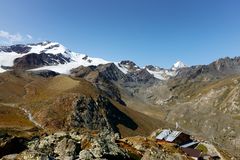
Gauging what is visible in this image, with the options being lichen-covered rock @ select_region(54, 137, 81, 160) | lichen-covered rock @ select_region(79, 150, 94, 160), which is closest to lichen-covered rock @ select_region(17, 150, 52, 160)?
lichen-covered rock @ select_region(79, 150, 94, 160)

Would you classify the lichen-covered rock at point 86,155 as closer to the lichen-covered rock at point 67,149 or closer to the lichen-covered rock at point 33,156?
the lichen-covered rock at point 67,149

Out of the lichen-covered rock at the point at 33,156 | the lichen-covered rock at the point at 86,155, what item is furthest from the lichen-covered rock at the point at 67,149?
the lichen-covered rock at the point at 33,156

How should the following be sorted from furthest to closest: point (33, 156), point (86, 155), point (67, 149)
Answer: point (67, 149) < point (86, 155) < point (33, 156)

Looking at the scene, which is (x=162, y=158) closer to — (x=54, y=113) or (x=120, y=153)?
(x=120, y=153)

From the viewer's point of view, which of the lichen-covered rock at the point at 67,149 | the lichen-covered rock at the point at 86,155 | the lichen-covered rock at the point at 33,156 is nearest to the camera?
the lichen-covered rock at the point at 33,156

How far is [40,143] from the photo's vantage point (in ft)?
146

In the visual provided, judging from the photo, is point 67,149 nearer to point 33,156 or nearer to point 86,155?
point 86,155

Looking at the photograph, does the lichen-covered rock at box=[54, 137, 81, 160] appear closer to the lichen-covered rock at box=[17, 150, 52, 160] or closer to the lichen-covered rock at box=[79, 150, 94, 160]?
the lichen-covered rock at box=[79, 150, 94, 160]

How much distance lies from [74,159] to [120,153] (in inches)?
261

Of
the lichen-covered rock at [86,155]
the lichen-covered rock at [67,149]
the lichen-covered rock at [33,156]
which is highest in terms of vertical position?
the lichen-covered rock at [67,149]

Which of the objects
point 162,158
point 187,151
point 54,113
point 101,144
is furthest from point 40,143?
point 54,113

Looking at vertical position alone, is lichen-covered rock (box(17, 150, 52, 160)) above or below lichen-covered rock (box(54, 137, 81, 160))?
below

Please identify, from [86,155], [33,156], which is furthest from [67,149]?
[33,156]

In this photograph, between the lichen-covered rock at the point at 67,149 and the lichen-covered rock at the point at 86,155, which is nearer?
the lichen-covered rock at the point at 86,155
